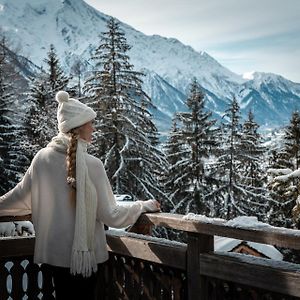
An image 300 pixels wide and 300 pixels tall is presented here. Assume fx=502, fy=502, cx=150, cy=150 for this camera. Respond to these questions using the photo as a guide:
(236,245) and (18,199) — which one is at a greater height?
(18,199)

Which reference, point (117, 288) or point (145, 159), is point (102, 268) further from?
point (145, 159)

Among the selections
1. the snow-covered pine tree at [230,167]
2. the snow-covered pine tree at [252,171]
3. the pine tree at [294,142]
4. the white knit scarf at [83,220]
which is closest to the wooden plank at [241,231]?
the white knit scarf at [83,220]

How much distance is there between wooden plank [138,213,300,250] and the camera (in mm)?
2818

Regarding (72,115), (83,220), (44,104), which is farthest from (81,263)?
(44,104)

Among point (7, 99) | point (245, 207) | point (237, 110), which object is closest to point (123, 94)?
point (7, 99)

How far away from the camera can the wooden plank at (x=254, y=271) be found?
275cm

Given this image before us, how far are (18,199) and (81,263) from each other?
2.20 feet

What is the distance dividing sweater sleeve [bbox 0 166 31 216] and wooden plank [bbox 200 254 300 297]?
4.17 feet

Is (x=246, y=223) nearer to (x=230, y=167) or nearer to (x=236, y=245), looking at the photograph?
(x=236, y=245)

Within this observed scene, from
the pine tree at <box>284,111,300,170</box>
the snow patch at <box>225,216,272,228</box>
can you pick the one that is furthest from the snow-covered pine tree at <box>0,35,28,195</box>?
the snow patch at <box>225,216,272,228</box>

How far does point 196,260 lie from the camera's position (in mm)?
3266

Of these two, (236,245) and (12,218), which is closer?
(12,218)

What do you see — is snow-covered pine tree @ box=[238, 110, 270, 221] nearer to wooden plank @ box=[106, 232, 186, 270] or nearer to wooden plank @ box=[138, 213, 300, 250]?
wooden plank @ box=[106, 232, 186, 270]

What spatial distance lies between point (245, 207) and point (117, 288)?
26531mm
